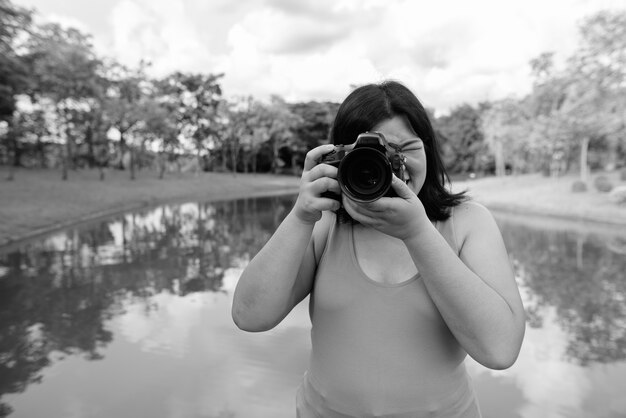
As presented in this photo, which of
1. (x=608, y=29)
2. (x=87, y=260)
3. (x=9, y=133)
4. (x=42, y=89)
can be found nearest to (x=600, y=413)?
(x=87, y=260)

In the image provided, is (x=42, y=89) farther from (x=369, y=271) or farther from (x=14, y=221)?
(x=369, y=271)

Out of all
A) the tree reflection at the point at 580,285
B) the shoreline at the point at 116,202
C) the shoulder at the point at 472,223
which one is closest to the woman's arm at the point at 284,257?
the shoulder at the point at 472,223

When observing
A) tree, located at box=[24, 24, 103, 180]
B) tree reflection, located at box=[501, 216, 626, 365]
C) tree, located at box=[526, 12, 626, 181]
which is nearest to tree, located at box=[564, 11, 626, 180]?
tree, located at box=[526, 12, 626, 181]

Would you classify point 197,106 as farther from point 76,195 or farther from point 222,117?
point 76,195

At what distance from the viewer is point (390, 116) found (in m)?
1.25

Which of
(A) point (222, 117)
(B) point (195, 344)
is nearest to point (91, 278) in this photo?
(B) point (195, 344)

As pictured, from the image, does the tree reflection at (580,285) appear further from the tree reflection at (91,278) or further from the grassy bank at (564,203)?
the tree reflection at (91,278)

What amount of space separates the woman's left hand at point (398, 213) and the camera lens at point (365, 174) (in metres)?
0.02

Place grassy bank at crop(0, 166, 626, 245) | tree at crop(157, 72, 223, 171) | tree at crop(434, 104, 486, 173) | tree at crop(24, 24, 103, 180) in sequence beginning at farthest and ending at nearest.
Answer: tree at crop(434, 104, 486, 173) → tree at crop(157, 72, 223, 171) → tree at crop(24, 24, 103, 180) → grassy bank at crop(0, 166, 626, 245)

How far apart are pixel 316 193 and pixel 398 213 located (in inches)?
8.8

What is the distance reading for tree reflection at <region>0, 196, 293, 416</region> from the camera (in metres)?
4.52

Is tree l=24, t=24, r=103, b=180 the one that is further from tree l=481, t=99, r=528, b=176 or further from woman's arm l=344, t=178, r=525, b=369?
tree l=481, t=99, r=528, b=176

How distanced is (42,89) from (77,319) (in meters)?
23.0

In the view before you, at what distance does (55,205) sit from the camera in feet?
53.9
